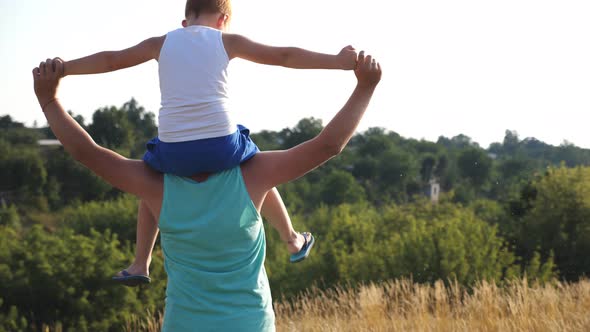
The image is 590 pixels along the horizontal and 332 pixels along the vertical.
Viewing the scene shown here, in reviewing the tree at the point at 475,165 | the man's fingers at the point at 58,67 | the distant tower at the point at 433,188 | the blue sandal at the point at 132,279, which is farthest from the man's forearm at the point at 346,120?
the distant tower at the point at 433,188

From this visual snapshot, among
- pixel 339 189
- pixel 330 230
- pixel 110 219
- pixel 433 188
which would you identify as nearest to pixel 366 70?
pixel 330 230

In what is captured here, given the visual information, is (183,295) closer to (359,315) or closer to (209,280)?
(209,280)

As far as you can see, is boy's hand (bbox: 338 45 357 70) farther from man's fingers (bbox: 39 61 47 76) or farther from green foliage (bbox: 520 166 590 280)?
green foliage (bbox: 520 166 590 280)

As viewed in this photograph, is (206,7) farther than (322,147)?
Yes

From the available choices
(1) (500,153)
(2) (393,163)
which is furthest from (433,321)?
(1) (500,153)

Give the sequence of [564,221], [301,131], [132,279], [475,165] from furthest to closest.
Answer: [475,165]
[301,131]
[564,221]
[132,279]

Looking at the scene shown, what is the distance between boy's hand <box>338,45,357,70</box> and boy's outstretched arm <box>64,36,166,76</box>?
0.47m

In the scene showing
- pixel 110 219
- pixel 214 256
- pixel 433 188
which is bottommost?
pixel 433 188

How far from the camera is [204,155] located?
1648 millimetres

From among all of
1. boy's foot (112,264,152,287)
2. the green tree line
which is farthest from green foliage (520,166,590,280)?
boy's foot (112,264,152,287)

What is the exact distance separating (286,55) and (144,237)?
0.71 meters

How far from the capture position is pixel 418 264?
20.1 m

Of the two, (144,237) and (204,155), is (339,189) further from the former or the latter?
(204,155)

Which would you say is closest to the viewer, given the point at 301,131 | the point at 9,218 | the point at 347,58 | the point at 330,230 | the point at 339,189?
the point at 347,58
